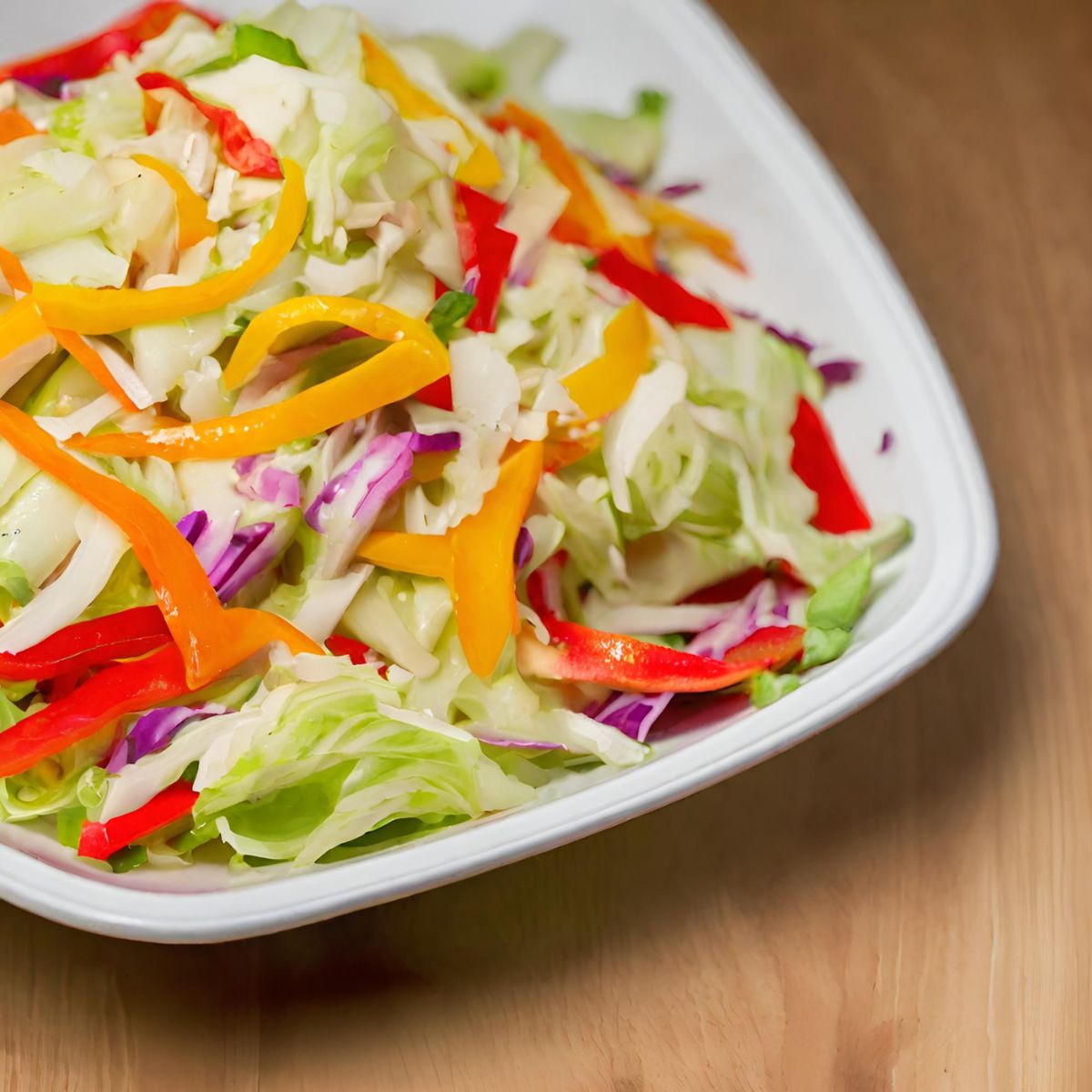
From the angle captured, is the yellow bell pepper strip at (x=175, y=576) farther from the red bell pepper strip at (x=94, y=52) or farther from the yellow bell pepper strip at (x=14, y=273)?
the red bell pepper strip at (x=94, y=52)

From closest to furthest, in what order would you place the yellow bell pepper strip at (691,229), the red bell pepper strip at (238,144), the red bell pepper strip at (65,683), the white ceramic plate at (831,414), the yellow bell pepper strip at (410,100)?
the white ceramic plate at (831,414), the red bell pepper strip at (65,683), the red bell pepper strip at (238,144), the yellow bell pepper strip at (410,100), the yellow bell pepper strip at (691,229)

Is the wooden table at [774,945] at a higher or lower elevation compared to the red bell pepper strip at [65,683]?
lower

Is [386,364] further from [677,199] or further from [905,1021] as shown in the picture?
[905,1021]

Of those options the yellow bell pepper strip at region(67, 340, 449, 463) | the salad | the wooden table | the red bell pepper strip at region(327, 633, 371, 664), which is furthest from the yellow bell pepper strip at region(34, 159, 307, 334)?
the wooden table

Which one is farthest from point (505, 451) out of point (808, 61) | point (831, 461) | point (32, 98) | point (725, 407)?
point (808, 61)

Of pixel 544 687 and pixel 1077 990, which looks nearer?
pixel 544 687

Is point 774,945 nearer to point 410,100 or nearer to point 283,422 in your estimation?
point 283,422

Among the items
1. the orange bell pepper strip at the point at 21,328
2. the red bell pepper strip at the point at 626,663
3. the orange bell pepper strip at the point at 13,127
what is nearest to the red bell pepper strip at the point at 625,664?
the red bell pepper strip at the point at 626,663

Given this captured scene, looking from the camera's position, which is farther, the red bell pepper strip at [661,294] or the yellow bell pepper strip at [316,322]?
the red bell pepper strip at [661,294]
